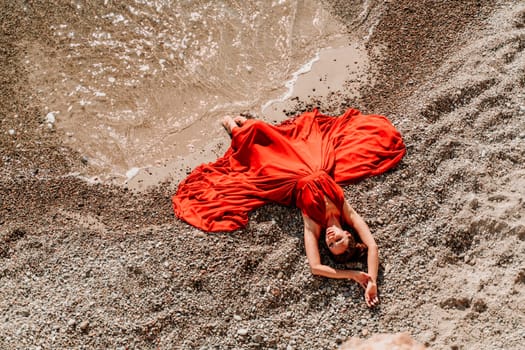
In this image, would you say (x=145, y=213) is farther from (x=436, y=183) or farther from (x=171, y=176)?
(x=436, y=183)

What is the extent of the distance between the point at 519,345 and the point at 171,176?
15.4ft

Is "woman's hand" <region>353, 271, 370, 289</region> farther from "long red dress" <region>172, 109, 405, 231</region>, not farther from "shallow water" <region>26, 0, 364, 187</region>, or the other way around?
"shallow water" <region>26, 0, 364, 187</region>

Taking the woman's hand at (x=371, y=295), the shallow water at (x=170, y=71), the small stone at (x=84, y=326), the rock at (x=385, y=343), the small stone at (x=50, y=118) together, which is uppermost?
the shallow water at (x=170, y=71)

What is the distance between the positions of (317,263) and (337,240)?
1.21 feet

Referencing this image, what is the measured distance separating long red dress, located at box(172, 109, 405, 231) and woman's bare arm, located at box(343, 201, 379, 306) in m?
0.19

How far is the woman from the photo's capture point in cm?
632

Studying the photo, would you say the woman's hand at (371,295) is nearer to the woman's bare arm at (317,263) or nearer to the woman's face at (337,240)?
the woman's bare arm at (317,263)

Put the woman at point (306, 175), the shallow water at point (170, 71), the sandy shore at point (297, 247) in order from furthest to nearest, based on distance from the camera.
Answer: the shallow water at point (170, 71) < the woman at point (306, 175) < the sandy shore at point (297, 247)

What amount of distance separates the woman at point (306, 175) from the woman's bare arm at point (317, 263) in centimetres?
1

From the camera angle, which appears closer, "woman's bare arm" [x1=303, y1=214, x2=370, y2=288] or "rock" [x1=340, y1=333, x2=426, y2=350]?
"rock" [x1=340, y1=333, x2=426, y2=350]

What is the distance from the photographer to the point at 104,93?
8.05m

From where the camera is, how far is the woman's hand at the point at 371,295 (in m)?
6.02

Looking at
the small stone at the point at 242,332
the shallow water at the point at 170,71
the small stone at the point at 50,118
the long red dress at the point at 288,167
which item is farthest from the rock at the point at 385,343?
the small stone at the point at 50,118

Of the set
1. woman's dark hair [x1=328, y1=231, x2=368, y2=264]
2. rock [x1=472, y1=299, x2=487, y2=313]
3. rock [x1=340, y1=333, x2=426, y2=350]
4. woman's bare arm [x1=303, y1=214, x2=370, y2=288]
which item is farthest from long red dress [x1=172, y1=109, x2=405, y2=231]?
rock [x1=472, y1=299, x2=487, y2=313]
